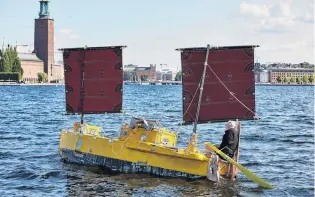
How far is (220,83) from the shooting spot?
25125 mm

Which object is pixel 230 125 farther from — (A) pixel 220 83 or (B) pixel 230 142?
(A) pixel 220 83

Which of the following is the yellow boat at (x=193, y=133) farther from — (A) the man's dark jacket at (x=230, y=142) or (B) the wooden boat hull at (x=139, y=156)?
(A) the man's dark jacket at (x=230, y=142)

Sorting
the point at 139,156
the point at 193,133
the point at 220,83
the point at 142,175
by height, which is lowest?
the point at 142,175

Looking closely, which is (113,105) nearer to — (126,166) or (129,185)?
(126,166)

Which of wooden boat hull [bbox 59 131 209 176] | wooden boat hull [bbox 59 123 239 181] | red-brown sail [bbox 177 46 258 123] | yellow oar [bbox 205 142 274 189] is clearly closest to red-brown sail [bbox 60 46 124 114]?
wooden boat hull [bbox 59 123 239 181]

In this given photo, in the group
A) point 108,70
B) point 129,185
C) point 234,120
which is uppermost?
point 108,70

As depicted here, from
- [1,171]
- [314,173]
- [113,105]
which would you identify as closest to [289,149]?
[314,173]

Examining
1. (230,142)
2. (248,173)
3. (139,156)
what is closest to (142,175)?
(139,156)

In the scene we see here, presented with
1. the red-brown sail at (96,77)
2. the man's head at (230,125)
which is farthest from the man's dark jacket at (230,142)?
the red-brown sail at (96,77)

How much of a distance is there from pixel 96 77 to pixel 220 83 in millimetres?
6213

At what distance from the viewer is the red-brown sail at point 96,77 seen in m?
28.1

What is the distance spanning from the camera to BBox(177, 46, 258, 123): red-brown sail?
2498cm

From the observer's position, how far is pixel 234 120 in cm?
2534

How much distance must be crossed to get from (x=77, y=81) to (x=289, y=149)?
40.5 feet
